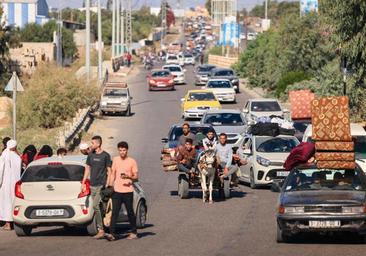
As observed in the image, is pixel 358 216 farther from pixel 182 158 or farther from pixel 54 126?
pixel 54 126

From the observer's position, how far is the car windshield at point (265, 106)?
50800 millimetres

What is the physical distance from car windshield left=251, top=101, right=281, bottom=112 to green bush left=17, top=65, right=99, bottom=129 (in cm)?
963

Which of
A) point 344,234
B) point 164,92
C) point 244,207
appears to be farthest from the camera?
point 164,92

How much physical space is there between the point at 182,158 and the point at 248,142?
5.25 metres

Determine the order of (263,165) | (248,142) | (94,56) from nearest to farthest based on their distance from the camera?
(263,165), (248,142), (94,56)

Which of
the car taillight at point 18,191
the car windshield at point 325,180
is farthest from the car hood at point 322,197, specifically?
the car taillight at point 18,191

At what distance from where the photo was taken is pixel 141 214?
21609 mm

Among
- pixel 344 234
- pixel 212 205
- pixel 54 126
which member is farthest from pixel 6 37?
pixel 344 234

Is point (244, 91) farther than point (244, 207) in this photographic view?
Yes

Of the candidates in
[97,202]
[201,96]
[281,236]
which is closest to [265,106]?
[201,96]

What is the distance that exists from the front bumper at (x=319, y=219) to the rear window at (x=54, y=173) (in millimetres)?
4091

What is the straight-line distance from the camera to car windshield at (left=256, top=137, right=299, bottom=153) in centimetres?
3134

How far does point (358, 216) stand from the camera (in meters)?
18.2

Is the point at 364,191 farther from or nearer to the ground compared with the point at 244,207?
farther from the ground
